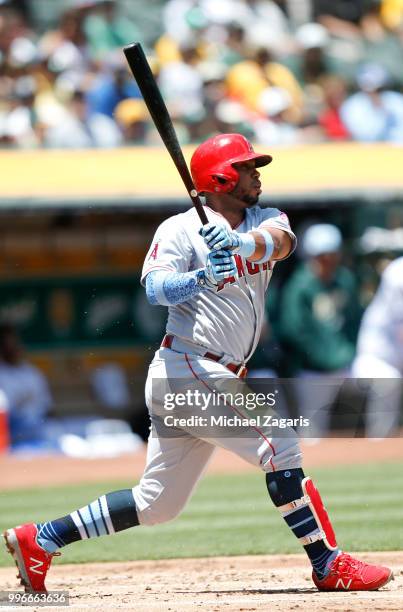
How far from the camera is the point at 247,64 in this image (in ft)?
40.2

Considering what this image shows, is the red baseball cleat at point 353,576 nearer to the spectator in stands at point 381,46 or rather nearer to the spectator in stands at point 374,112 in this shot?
the spectator in stands at point 374,112

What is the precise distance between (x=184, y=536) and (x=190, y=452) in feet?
7.36

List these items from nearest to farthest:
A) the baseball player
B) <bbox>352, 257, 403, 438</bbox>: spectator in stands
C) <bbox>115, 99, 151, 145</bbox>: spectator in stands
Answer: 1. the baseball player
2. <bbox>352, 257, 403, 438</bbox>: spectator in stands
3. <bbox>115, 99, 151, 145</bbox>: spectator in stands

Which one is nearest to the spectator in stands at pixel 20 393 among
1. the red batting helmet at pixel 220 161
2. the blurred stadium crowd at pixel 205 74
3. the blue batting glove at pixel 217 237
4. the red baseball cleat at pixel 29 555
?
the blurred stadium crowd at pixel 205 74

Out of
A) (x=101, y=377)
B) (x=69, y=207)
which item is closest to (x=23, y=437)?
(x=101, y=377)

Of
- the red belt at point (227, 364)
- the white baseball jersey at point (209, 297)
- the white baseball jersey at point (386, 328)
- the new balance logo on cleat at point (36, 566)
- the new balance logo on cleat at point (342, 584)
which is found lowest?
the white baseball jersey at point (386, 328)

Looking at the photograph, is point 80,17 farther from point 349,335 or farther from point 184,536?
point 184,536

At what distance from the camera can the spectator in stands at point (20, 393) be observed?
10.4 metres

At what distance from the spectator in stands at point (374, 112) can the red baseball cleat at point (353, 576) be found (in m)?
7.31

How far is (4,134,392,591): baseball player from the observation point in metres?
4.34

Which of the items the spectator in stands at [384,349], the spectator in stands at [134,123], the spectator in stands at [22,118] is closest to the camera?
the spectator in stands at [384,349]

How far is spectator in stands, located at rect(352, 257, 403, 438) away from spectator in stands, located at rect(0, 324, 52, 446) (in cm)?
286

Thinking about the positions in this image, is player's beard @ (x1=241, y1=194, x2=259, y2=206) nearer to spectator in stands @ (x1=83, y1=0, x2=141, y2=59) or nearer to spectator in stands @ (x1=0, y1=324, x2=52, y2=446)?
spectator in stands @ (x1=0, y1=324, x2=52, y2=446)

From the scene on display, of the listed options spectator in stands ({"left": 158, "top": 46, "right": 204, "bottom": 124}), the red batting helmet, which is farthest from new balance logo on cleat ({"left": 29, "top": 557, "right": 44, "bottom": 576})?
spectator in stands ({"left": 158, "top": 46, "right": 204, "bottom": 124})
